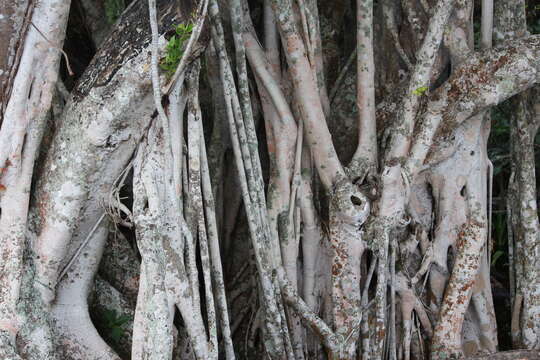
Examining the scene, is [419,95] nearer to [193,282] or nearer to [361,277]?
[361,277]

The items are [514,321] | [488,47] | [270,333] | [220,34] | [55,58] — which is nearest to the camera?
[55,58]

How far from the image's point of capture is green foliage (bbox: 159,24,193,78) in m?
2.54

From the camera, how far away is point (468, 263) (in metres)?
3.32

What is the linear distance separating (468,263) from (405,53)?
110cm

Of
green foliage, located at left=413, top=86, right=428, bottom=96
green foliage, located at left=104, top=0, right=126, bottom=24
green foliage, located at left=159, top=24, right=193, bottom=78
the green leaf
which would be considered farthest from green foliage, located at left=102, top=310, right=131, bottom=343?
the green leaf

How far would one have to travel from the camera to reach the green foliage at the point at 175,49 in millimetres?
2543

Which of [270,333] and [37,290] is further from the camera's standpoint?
[270,333]

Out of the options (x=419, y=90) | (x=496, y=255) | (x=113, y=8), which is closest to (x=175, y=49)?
(x=113, y=8)

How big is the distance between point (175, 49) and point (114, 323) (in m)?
1.33

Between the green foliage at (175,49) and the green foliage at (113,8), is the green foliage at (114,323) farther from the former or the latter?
the green foliage at (113,8)

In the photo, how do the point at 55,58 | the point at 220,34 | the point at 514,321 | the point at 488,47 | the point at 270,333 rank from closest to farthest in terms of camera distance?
the point at 55,58, the point at 220,34, the point at 270,333, the point at 488,47, the point at 514,321

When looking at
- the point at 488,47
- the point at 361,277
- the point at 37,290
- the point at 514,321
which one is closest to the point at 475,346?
the point at 514,321

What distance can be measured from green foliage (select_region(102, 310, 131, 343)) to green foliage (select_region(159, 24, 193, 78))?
47.5 inches

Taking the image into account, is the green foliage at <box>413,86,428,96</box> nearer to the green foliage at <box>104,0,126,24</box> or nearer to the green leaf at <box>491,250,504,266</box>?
the green foliage at <box>104,0,126,24</box>
